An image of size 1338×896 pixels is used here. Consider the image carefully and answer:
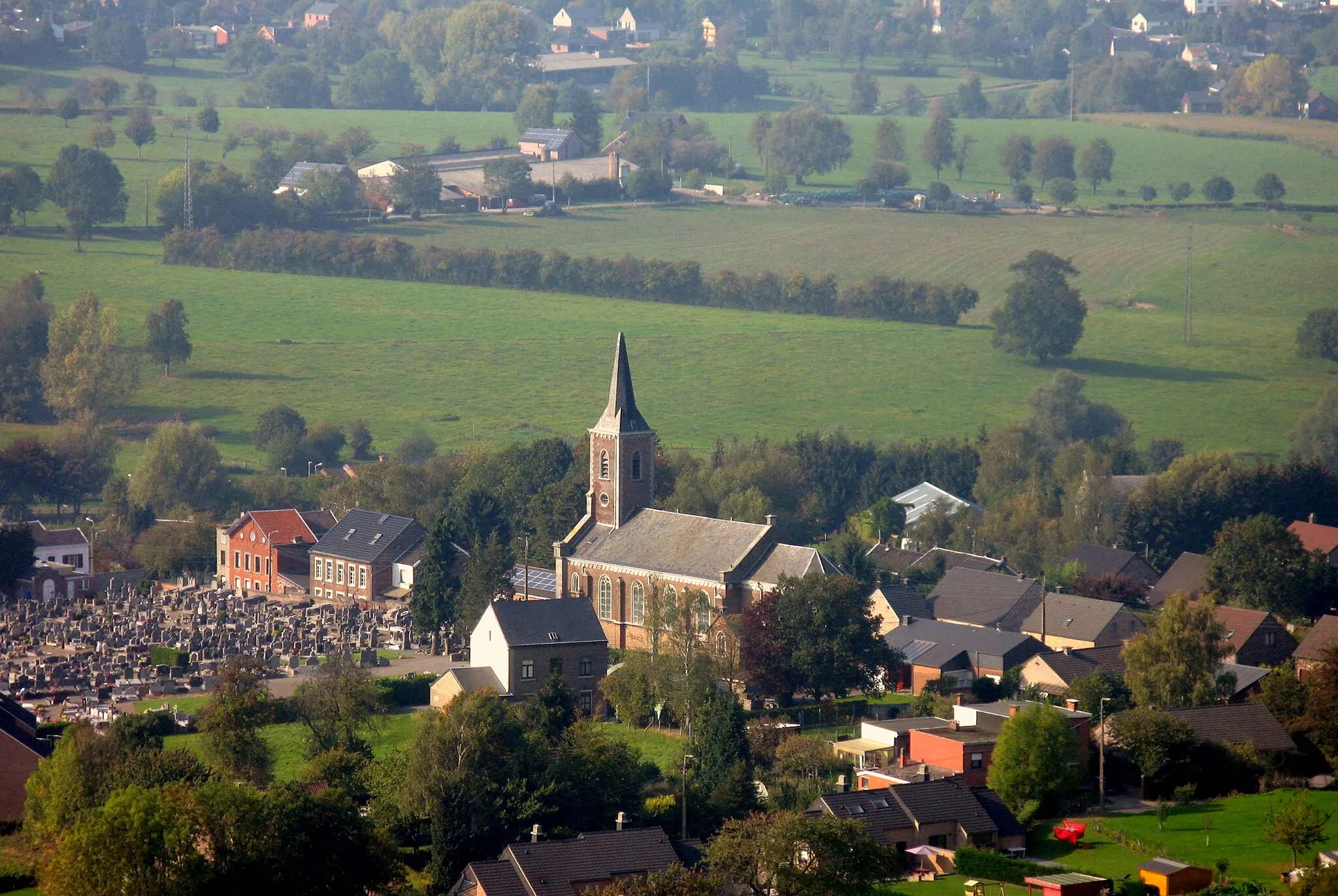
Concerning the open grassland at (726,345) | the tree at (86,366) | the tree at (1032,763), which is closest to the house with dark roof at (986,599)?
the tree at (1032,763)

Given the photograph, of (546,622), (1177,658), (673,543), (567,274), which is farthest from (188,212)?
(1177,658)

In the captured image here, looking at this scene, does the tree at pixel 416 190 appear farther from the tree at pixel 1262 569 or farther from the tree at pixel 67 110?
the tree at pixel 1262 569

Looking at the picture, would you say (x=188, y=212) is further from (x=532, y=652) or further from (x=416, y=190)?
(x=532, y=652)

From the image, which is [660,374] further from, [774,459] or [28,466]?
[28,466]

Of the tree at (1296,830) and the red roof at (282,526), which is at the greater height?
the tree at (1296,830)

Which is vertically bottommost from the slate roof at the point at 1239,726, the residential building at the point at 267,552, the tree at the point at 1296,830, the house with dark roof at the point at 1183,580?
the residential building at the point at 267,552

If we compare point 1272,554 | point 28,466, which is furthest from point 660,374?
point 1272,554
